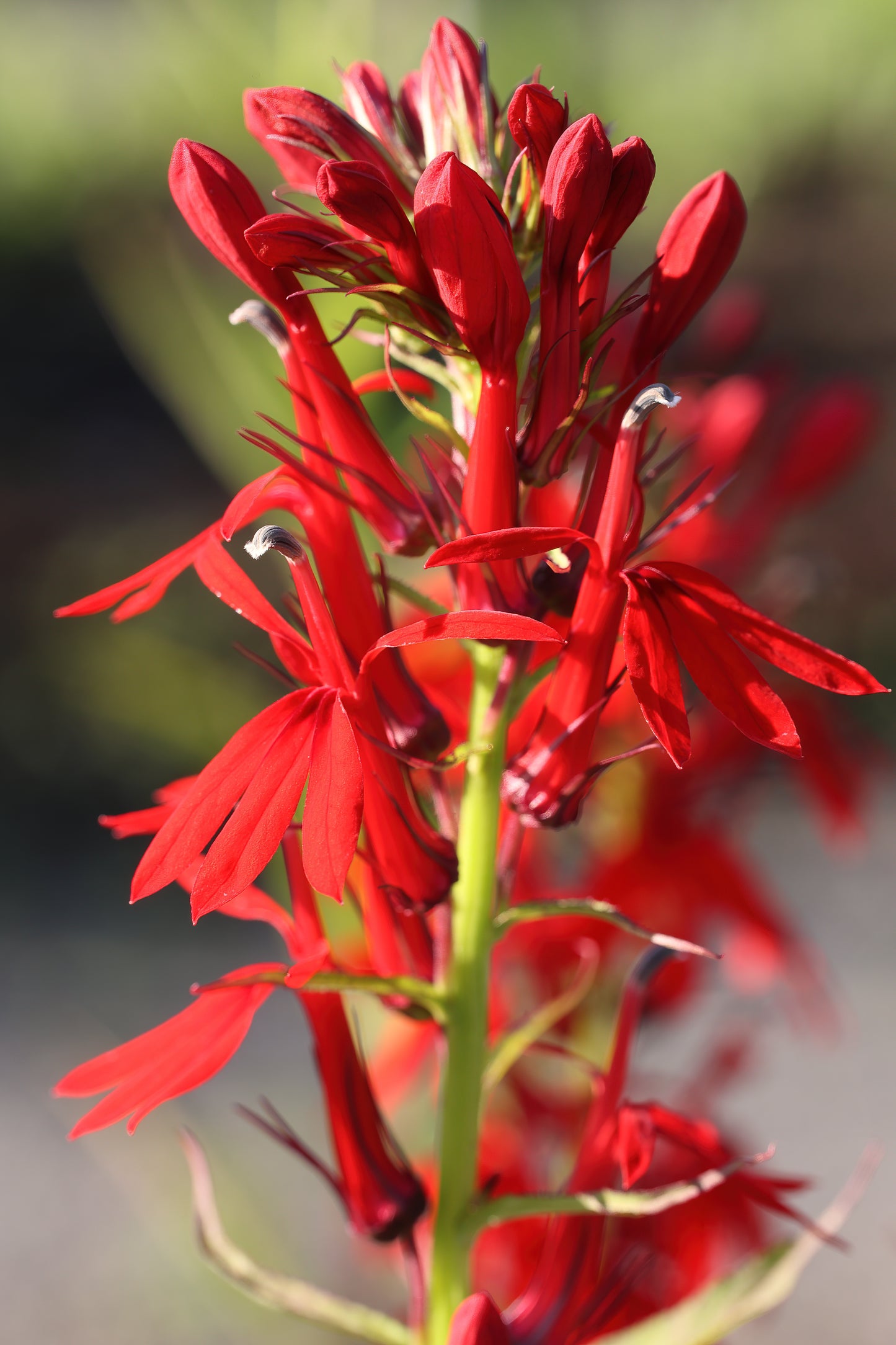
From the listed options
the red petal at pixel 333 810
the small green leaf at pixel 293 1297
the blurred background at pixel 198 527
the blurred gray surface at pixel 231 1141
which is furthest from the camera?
the blurred gray surface at pixel 231 1141

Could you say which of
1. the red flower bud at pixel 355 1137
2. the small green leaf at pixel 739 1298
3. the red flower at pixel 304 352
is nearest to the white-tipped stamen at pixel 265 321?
the red flower at pixel 304 352

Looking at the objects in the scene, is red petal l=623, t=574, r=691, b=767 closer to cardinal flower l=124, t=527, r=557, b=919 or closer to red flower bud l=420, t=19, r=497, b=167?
cardinal flower l=124, t=527, r=557, b=919

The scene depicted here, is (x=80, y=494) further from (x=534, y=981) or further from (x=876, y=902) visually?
(x=534, y=981)

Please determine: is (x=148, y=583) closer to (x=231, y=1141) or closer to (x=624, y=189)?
(x=624, y=189)

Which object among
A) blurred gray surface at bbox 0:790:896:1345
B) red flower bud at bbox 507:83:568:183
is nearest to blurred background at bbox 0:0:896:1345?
blurred gray surface at bbox 0:790:896:1345

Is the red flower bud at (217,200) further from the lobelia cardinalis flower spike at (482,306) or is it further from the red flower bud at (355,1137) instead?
the red flower bud at (355,1137)

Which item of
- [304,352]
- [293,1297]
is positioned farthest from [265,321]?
[293,1297]
